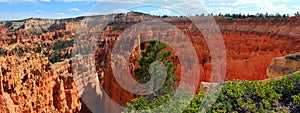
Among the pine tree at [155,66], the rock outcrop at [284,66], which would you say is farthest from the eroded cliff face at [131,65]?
the pine tree at [155,66]

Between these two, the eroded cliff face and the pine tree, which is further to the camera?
the eroded cliff face

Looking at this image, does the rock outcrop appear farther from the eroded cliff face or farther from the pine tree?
the pine tree

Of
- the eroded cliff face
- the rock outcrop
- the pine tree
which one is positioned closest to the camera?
the rock outcrop

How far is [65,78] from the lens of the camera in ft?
51.9

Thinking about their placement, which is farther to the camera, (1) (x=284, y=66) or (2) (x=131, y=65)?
(2) (x=131, y=65)

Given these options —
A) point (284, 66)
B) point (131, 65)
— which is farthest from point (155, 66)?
point (284, 66)

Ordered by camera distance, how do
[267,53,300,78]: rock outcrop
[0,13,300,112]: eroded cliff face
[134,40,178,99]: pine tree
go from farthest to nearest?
[0,13,300,112]: eroded cliff face < [134,40,178,99]: pine tree < [267,53,300,78]: rock outcrop

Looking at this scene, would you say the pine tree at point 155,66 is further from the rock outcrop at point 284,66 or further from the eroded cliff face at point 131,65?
the rock outcrop at point 284,66

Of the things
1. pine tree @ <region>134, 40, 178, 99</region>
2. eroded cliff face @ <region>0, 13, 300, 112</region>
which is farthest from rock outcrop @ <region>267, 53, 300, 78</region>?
pine tree @ <region>134, 40, 178, 99</region>

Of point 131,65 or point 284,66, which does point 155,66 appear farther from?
point 284,66

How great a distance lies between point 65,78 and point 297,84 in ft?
39.3

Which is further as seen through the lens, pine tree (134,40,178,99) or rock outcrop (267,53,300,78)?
pine tree (134,40,178,99)

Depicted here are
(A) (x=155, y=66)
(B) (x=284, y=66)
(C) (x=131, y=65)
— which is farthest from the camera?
(C) (x=131, y=65)

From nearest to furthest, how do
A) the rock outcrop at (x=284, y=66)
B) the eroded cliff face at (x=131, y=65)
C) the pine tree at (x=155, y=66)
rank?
1. the rock outcrop at (x=284, y=66)
2. the pine tree at (x=155, y=66)
3. the eroded cliff face at (x=131, y=65)
